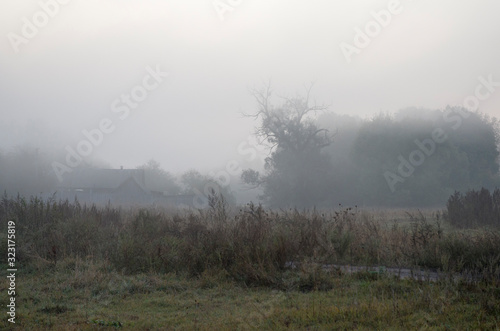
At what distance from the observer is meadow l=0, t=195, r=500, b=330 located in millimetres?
6098

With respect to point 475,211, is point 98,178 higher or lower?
higher

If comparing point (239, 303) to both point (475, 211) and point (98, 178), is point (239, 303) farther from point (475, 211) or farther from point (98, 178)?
point (98, 178)

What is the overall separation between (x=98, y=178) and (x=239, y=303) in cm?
5482

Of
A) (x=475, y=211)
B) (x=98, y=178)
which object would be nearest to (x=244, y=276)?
(x=475, y=211)

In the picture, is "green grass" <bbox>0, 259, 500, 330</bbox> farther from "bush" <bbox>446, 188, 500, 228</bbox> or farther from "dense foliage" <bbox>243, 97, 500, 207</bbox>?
"dense foliage" <bbox>243, 97, 500, 207</bbox>

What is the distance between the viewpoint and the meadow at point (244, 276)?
240 inches

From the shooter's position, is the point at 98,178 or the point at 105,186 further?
Answer: the point at 98,178

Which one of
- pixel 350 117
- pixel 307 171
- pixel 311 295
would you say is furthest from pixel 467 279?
pixel 350 117

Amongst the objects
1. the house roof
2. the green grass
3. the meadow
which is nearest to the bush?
the meadow

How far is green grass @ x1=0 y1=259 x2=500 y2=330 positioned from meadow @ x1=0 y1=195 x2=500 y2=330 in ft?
0.06

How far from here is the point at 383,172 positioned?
5219 centimetres

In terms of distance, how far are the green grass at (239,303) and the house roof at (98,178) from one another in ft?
163

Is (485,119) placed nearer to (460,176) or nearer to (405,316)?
(460,176)

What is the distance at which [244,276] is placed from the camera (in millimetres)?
8750
